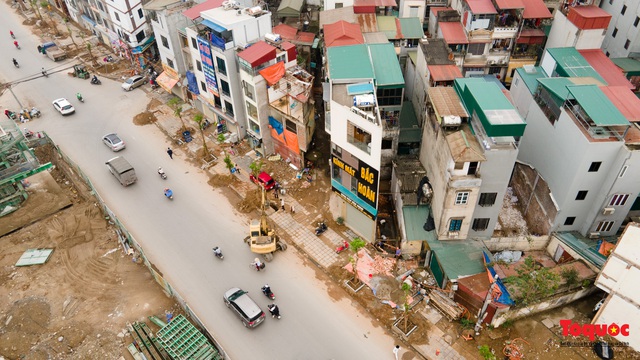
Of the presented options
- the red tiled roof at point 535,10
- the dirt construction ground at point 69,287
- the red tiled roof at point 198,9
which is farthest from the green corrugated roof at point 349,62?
the dirt construction ground at point 69,287

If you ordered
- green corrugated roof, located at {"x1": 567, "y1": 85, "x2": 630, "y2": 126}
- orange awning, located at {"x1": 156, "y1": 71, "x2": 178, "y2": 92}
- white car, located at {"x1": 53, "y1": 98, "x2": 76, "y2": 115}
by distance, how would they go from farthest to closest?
white car, located at {"x1": 53, "y1": 98, "x2": 76, "y2": 115}, orange awning, located at {"x1": 156, "y1": 71, "x2": 178, "y2": 92}, green corrugated roof, located at {"x1": 567, "y1": 85, "x2": 630, "y2": 126}

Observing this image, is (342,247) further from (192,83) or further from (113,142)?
(113,142)

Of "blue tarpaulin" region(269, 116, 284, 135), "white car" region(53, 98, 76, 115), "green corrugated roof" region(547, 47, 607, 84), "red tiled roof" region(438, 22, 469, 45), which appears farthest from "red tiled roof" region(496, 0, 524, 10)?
"white car" region(53, 98, 76, 115)

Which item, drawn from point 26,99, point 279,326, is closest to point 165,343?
point 279,326

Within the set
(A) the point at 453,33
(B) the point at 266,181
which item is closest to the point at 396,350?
(B) the point at 266,181

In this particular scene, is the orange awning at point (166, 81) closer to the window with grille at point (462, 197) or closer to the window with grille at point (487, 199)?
the window with grille at point (462, 197)

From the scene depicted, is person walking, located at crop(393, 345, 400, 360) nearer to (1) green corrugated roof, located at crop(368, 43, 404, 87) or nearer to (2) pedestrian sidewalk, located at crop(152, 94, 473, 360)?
(2) pedestrian sidewalk, located at crop(152, 94, 473, 360)

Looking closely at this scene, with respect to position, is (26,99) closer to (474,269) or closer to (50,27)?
(50,27)
